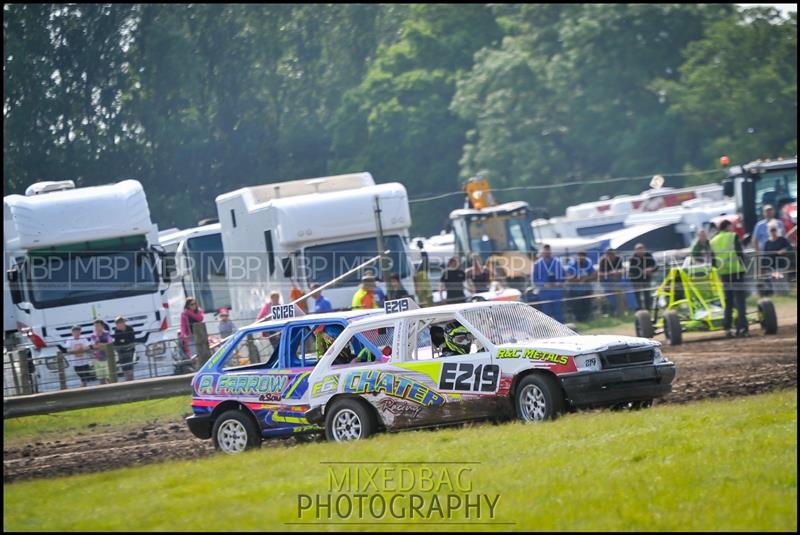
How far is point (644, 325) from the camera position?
22.4m

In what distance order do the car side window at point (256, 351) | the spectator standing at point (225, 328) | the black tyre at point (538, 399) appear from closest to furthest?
the black tyre at point (538, 399) < the car side window at point (256, 351) < the spectator standing at point (225, 328)

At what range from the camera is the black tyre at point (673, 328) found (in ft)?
71.9

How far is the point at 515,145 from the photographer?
65625 millimetres

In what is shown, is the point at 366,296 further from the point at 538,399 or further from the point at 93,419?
the point at 538,399

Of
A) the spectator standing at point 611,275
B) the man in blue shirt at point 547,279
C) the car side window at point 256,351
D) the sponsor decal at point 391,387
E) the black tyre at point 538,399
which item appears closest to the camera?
the black tyre at point 538,399

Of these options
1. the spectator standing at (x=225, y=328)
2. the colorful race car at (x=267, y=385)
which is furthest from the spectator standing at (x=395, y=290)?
the colorful race car at (x=267, y=385)

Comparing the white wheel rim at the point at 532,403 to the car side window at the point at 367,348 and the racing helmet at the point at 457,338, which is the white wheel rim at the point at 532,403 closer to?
the racing helmet at the point at 457,338

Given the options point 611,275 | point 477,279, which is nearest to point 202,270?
point 477,279

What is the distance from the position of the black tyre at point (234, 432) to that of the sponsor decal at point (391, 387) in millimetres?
1186

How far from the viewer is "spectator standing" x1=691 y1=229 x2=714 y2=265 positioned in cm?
2355

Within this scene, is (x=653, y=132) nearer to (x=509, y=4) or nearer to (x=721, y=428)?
(x=509, y=4)

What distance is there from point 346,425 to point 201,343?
8203mm

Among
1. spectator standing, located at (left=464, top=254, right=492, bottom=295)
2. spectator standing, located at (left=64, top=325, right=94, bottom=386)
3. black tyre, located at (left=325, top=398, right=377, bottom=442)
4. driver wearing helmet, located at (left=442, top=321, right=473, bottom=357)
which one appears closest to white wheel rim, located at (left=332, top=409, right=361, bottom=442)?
black tyre, located at (left=325, top=398, right=377, bottom=442)

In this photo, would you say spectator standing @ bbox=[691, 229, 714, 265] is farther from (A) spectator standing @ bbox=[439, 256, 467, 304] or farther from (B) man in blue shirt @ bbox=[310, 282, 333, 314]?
Result: (B) man in blue shirt @ bbox=[310, 282, 333, 314]
